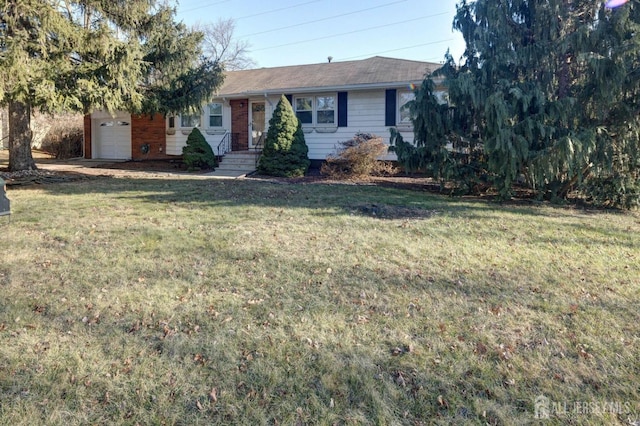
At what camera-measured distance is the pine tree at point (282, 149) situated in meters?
12.8

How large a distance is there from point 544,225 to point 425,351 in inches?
181

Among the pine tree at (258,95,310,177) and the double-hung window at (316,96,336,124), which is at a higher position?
the double-hung window at (316,96,336,124)

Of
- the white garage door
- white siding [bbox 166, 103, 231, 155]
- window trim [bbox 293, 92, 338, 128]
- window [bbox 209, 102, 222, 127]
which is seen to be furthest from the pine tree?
the white garage door

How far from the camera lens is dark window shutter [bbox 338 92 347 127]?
14.6 meters

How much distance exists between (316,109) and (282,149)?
3.16 meters

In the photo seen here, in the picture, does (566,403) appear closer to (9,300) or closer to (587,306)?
(587,306)

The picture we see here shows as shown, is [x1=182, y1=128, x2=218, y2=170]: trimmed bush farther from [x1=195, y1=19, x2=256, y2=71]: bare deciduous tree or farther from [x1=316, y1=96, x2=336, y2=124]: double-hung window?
[x1=195, y1=19, x2=256, y2=71]: bare deciduous tree

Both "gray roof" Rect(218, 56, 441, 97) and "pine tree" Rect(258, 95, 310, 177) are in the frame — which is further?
"gray roof" Rect(218, 56, 441, 97)

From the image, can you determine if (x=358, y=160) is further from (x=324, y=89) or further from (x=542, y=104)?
(x=542, y=104)

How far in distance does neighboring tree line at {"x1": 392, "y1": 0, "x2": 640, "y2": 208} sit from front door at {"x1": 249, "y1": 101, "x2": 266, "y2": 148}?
28.1 ft

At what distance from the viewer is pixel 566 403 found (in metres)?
2.23

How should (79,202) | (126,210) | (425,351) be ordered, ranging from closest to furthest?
1. (425,351)
2. (126,210)
3. (79,202)

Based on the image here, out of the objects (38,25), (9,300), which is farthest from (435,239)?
(38,25)

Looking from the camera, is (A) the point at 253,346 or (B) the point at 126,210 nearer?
(A) the point at 253,346
